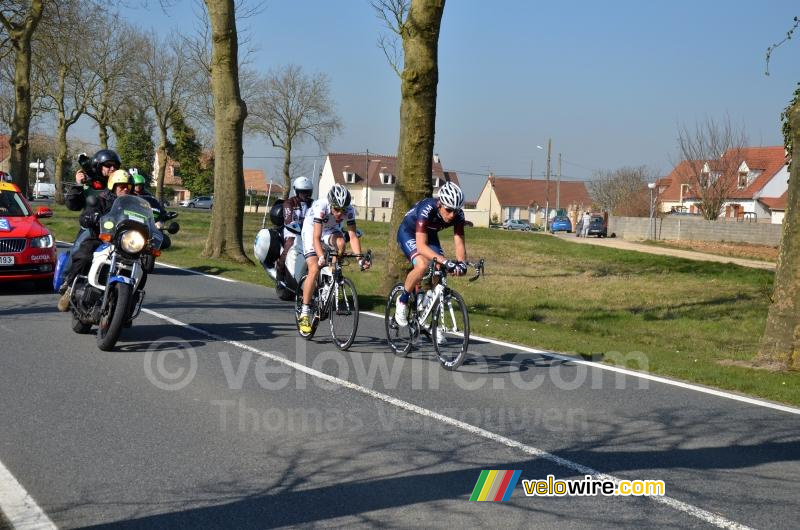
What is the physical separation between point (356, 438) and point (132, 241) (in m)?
4.27

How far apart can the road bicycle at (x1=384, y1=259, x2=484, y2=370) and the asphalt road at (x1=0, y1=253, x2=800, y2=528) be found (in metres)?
0.19

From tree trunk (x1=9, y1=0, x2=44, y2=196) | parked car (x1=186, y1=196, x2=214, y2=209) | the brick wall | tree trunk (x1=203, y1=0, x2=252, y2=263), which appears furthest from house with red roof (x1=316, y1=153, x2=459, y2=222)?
tree trunk (x1=203, y1=0, x2=252, y2=263)

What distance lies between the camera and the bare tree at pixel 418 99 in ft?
52.7

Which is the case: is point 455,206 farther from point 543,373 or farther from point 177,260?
point 177,260

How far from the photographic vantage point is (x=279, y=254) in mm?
13992

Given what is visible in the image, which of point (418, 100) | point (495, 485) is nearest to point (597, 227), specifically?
point (418, 100)

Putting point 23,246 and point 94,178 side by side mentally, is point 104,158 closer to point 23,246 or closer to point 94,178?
point 94,178

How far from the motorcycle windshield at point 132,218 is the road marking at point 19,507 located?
15.3ft

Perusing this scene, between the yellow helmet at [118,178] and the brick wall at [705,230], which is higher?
the yellow helmet at [118,178]

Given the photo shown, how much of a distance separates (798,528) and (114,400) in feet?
16.5

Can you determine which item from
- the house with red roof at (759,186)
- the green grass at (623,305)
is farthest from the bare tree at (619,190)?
the green grass at (623,305)

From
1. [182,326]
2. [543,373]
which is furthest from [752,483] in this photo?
[182,326]

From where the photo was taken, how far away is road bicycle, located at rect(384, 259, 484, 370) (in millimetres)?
9500

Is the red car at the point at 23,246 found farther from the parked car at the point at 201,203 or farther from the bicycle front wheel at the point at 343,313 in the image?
the parked car at the point at 201,203
